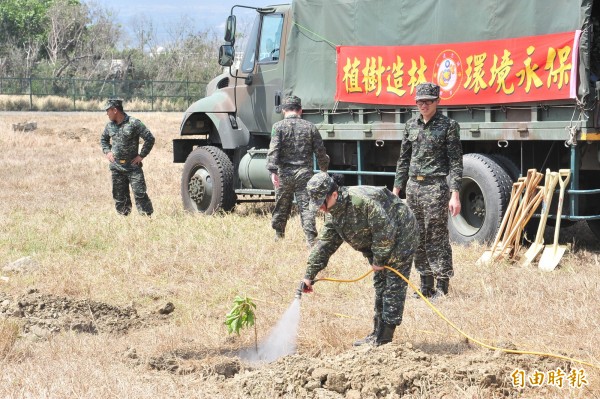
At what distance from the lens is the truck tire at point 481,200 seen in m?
10.3

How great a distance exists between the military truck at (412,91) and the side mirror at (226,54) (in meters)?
0.02

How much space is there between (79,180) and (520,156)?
11.3m

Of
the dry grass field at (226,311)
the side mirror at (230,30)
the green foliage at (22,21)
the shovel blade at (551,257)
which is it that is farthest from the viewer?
the green foliage at (22,21)

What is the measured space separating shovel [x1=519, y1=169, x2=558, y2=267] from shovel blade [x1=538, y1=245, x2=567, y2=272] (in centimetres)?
9

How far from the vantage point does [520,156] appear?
10.8m

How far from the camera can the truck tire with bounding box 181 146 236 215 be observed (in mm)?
13766

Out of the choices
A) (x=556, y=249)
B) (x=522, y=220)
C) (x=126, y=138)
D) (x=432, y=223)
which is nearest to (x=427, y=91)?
(x=432, y=223)

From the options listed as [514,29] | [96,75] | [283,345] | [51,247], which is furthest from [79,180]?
[96,75]

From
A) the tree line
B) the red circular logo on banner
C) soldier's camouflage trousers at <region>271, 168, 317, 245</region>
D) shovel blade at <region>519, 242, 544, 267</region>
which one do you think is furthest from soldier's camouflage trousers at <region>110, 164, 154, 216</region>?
the tree line

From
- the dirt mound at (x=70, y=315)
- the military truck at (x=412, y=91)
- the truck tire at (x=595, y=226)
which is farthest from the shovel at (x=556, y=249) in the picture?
the dirt mound at (x=70, y=315)

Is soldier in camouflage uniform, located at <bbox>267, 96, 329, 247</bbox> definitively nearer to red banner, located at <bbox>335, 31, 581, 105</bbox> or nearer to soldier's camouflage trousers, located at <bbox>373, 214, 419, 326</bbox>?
red banner, located at <bbox>335, 31, 581, 105</bbox>

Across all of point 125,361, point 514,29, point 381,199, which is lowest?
point 125,361

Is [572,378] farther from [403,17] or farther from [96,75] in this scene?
[96,75]

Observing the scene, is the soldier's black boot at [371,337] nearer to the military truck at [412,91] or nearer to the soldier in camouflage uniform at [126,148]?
the military truck at [412,91]
